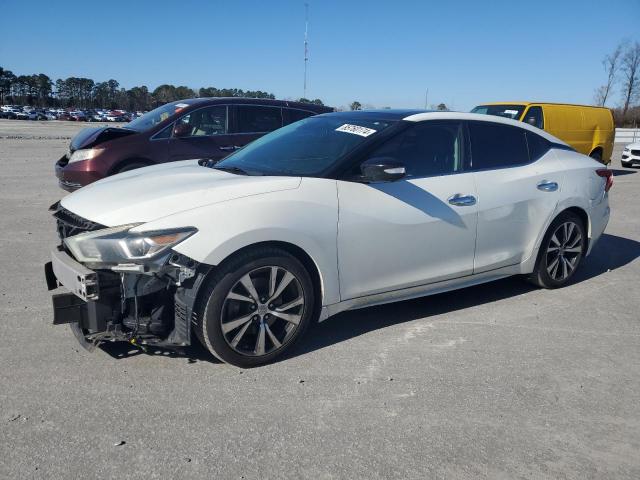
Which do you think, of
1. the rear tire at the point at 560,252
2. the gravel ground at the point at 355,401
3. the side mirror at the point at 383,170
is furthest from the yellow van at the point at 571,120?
the side mirror at the point at 383,170

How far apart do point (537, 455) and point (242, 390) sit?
1618 millimetres

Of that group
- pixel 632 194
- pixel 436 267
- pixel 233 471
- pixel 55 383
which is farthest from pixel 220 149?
pixel 632 194

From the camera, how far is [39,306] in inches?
180

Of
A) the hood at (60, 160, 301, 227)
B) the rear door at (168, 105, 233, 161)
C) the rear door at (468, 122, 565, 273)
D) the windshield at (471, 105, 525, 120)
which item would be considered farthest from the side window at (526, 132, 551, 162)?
the windshield at (471, 105, 525, 120)

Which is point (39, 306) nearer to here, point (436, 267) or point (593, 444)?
point (436, 267)

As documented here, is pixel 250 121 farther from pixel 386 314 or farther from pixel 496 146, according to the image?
pixel 386 314

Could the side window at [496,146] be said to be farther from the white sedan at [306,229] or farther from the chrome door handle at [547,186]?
the chrome door handle at [547,186]

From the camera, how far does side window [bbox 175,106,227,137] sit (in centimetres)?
870

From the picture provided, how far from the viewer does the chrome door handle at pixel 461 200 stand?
4426 mm

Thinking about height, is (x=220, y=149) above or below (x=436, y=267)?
above

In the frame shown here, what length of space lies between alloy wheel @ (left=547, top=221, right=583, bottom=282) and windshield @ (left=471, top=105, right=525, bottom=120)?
303 inches

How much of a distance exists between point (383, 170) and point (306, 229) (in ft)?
2.16

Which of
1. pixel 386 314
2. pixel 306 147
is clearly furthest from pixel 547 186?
pixel 306 147

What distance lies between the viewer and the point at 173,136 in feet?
28.4
